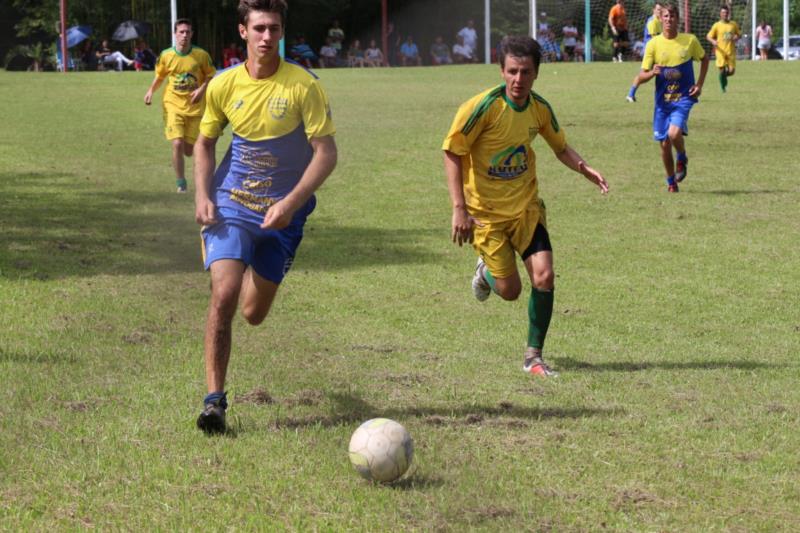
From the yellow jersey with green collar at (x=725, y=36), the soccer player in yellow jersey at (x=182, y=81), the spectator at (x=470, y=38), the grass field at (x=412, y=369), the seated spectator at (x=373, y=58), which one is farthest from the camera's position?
the spectator at (x=470, y=38)

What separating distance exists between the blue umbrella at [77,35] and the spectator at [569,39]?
17959 mm

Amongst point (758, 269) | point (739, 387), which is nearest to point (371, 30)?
point (758, 269)

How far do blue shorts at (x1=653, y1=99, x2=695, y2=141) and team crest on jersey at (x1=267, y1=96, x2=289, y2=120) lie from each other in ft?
34.2

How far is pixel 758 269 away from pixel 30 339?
21.7ft

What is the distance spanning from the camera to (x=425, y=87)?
111 ft

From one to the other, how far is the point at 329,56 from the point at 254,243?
43640 mm

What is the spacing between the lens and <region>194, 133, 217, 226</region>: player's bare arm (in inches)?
247

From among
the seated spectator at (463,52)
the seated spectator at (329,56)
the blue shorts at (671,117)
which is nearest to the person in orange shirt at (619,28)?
the seated spectator at (463,52)

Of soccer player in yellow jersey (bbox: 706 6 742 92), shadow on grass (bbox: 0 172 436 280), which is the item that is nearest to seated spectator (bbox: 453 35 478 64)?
soccer player in yellow jersey (bbox: 706 6 742 92)

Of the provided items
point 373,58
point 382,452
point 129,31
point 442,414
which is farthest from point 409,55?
point 382,452

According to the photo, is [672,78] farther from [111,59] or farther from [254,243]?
[111,59]

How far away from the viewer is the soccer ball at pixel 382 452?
17.3 ft

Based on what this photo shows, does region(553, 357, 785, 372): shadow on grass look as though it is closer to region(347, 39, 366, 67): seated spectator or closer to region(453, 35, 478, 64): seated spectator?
region(347, 39, 366, 67): seated spectator

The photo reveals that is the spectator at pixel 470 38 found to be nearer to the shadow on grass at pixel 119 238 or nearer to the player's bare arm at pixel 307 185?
the shadow on grass at pixel 119 238
